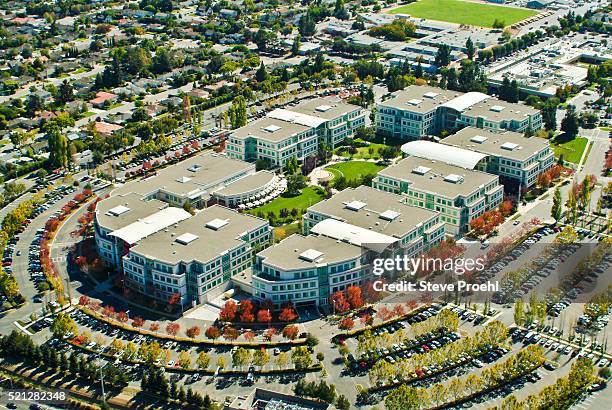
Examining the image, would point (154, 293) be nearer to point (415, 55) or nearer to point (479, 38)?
point (415, 55)

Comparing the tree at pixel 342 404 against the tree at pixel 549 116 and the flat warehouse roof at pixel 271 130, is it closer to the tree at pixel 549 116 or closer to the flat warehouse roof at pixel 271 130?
the flat warehouse roof at pixel 271 130

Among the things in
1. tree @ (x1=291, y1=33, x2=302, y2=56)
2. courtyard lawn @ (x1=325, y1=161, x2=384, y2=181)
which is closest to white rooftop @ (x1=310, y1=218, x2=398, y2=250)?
courtyard lawn @ (x1=325, y1=161, x2=384, y2=181)

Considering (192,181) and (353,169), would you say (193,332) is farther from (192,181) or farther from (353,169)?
(353,169)

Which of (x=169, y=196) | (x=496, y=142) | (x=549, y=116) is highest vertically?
(x=496, y=142)

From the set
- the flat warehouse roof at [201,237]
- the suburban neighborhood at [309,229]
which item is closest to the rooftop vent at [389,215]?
the suburban neighborhood at [309,229]

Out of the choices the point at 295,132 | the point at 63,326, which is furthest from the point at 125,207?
the point at 295,132

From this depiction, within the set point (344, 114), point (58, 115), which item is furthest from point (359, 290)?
point (58, 115)
